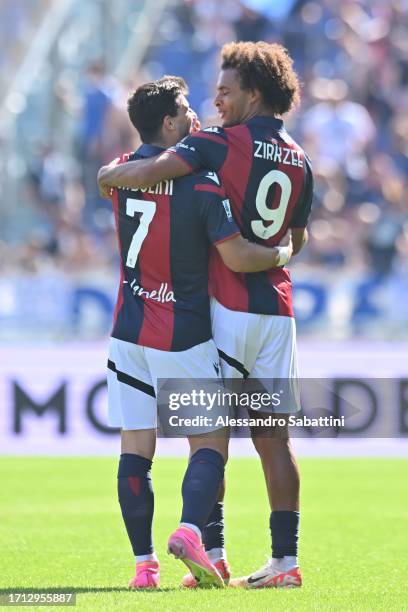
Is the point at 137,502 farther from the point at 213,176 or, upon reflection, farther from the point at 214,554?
the point at 213,176

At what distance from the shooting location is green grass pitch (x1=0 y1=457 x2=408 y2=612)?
17.1ft

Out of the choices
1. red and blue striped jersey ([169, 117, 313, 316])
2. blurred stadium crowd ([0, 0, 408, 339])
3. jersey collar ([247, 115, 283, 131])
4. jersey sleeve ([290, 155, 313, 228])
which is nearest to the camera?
red and blue striped jersey ([169, 117, 313, 316])

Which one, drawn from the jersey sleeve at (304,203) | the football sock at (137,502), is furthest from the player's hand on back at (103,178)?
the football sock at (137,502)

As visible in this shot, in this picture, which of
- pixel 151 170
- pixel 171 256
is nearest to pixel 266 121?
pixel 151 170

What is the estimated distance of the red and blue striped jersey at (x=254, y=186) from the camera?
5.58 meters

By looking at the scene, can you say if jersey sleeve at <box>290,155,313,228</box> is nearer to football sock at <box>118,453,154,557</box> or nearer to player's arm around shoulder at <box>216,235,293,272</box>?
player's arm around shoulder at <box>216,235,293,272</box>

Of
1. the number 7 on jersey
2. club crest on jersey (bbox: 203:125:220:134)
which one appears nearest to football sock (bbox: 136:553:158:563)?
the number 7 on jersey

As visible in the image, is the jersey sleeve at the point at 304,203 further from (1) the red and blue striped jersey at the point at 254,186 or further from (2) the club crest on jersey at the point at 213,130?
(2) the club crest on jersey at the point at 213,130

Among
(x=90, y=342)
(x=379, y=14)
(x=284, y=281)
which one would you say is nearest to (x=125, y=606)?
(x=284, y=281)

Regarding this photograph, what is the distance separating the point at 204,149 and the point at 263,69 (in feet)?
1.51

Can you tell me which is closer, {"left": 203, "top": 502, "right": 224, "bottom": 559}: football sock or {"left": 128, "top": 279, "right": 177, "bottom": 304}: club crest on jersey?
{"left": 128, "top": 279, "right": 177, "bottom": 304}: club crest on jersey

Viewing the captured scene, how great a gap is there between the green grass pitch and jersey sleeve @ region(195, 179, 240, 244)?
1.45m

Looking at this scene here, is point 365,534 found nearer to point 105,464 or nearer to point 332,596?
point 332,596

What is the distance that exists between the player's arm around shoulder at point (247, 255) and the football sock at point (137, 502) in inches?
36.1
